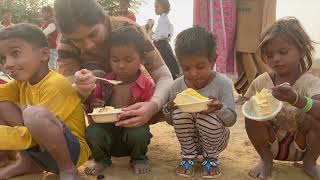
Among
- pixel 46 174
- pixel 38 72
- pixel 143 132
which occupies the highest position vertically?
pixel 38 72

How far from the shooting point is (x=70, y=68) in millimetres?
2770

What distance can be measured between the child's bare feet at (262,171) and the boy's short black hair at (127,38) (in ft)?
3.38

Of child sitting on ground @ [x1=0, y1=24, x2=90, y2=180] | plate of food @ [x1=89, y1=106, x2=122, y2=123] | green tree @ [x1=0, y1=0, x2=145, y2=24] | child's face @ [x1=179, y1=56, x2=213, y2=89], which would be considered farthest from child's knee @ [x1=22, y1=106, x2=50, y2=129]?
green tree @ [x1=0, y1=0, x2=145, y2=24]

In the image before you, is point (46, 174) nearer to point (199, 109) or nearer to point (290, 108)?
point (199, 109)

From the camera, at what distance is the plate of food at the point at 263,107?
84.9 inches

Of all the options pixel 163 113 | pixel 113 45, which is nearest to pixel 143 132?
pixel 163 113

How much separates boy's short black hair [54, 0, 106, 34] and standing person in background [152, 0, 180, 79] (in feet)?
13.7

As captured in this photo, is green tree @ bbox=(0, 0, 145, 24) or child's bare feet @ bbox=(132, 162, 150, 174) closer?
child's bare feet @ bbox=(132, 162, 150, 174)

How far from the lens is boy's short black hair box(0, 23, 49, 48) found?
229cm

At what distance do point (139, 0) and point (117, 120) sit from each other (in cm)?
1438

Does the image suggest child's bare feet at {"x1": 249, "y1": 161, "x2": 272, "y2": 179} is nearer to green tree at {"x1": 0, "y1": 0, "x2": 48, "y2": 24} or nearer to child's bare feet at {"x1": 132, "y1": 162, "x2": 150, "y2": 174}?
child's bare feet at {"x1": 132, "y1": 162, "x2": 150, "y2": 174}

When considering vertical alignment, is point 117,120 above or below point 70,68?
below

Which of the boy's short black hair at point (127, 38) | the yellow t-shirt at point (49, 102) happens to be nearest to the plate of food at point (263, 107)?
the boy's short black hair at point (127, 38)

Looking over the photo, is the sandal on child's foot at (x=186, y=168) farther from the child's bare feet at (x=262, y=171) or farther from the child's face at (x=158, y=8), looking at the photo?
the child's face at (x=158, y=8)
